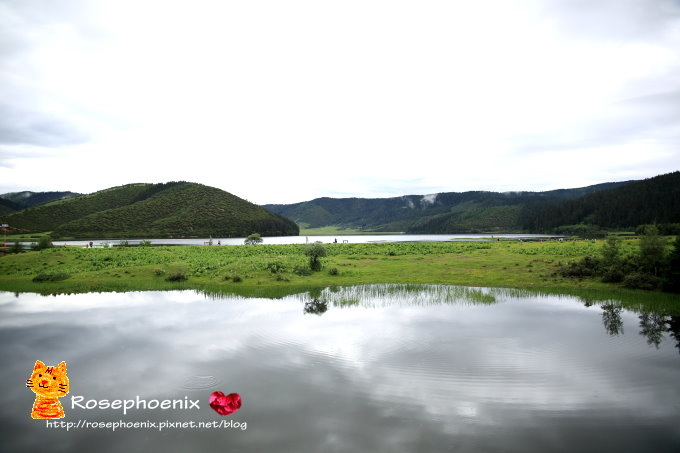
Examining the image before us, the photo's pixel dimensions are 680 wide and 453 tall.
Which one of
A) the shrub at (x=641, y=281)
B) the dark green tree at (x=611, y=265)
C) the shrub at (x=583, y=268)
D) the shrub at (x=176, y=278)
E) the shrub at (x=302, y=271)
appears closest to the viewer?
the shrub at (x=641, y=281)

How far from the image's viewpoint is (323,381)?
15430 mm

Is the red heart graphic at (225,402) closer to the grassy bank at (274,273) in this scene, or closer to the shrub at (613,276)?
the grassy bank at (274,273)

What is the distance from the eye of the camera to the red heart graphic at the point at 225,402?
13062 millimetres

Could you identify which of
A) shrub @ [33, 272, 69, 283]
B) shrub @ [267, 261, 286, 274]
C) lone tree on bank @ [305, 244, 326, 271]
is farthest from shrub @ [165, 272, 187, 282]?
lone tree on bank @ [305, 244, 326, 271]

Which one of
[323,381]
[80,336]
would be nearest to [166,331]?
[80,336]

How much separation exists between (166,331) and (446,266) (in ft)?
127

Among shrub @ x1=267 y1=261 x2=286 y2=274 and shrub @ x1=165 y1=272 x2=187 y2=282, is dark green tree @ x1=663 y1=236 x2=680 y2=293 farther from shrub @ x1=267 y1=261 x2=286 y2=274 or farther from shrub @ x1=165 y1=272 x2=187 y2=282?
shrub @ x1=165 y1=272 x2=187 y2=282

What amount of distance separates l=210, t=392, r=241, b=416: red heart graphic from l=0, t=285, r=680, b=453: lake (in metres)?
0.28

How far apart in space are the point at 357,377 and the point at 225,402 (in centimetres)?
550

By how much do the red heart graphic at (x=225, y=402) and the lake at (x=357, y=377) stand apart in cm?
28

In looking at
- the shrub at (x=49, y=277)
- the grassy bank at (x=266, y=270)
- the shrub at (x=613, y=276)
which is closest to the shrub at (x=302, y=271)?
the grassy bank at (x=266, y=270)

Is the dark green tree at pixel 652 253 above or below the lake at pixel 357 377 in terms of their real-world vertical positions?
above

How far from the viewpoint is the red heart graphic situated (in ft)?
42.9

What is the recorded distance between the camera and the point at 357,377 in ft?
51.8
